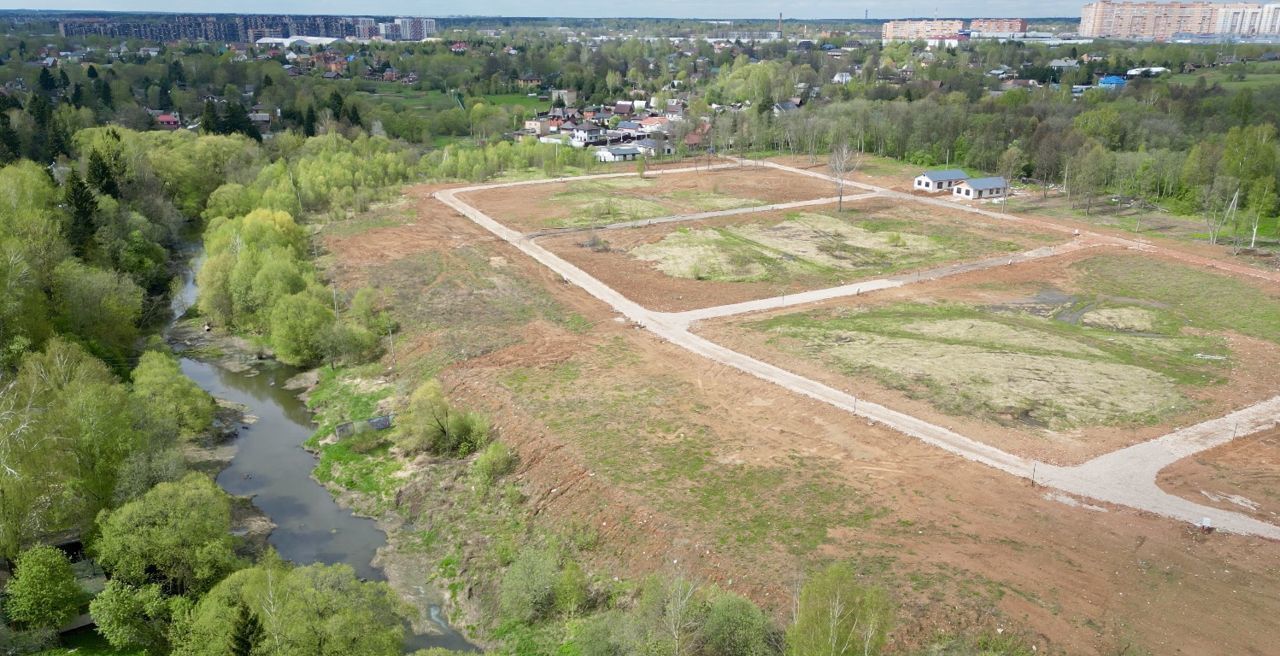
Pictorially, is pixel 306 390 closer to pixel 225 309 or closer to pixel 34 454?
pixel 225 309

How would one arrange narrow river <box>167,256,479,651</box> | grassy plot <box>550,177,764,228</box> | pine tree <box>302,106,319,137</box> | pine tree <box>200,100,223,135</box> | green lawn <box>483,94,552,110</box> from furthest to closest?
green lawn <box>483,94,552,110</box> → pine tree <box>302,106,319,137</box> → pine tree <box>200,100,223,135</box> → grassy plot <box>550,177,764,228</box> → narrow river <box>167,256,479,651</box>

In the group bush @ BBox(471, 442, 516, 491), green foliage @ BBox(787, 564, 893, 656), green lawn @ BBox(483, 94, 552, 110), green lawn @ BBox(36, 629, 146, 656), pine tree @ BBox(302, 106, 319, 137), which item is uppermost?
green lawn @ BBox(483, 94, 552, 110)

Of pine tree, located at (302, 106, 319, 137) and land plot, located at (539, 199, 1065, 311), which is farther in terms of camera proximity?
pine tree, located at (302, 106, 319, 137)

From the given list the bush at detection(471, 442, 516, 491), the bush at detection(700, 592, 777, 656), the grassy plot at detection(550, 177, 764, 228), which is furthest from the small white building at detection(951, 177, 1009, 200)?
the bush at detection(700, 592, 777, 656)

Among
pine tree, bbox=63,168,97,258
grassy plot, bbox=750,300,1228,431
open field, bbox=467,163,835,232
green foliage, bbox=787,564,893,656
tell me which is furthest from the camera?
open field, bbox=467,163,835,232

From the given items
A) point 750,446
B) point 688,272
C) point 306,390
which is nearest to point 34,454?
point 306,390

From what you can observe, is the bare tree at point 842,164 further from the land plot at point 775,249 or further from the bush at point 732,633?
the bush at point 732,633

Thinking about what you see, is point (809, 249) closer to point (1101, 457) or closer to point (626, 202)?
point (626, 202)

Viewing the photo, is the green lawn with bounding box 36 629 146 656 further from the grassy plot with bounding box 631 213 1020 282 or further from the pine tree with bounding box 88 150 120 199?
the pine tree with bounding box 88 150 120 199
